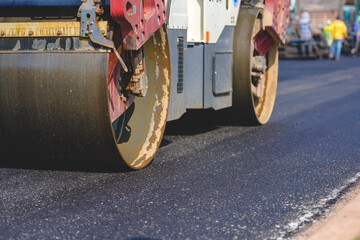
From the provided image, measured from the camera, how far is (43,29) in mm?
4602

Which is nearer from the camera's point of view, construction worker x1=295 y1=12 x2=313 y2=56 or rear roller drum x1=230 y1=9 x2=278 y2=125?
rear roller drum x1=230 y1=9 x2=278 y2=125

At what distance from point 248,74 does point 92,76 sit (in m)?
2.94

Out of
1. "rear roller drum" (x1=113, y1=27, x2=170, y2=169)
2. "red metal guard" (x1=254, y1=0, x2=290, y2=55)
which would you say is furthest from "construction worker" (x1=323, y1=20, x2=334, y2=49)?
"rear roller drum" (x1=113, y1=27, x2=170, y2=169)

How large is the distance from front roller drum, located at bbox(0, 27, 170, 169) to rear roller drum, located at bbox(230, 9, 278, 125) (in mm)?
2553

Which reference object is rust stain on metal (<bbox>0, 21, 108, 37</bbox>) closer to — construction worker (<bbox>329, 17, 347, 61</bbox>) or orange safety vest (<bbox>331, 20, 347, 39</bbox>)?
construction worker (<bbox>329, 17, 347, 61</bbox>)

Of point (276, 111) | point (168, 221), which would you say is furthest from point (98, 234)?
point (276, 111)

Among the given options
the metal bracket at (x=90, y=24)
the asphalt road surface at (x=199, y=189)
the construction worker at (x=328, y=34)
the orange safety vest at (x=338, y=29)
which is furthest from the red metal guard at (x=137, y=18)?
the construction worker at (x=328, y=34)

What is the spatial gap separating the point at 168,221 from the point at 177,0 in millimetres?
2452

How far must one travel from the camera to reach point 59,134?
4621mm

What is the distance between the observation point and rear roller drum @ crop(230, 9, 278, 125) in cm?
710

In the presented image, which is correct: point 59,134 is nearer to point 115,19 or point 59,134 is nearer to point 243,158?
point 115,19

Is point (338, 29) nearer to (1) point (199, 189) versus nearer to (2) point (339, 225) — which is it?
(1) point (199, 189)

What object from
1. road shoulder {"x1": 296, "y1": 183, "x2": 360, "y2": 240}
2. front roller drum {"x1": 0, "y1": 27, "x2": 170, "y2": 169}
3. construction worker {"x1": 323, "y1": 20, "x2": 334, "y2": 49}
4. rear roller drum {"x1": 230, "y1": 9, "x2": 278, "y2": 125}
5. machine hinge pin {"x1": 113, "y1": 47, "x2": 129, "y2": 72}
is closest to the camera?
Result: road shoulder {"x1": 296, "y1": 183, "x2": 360, "y2": 240}

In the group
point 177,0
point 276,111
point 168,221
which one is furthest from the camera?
point 276,111
